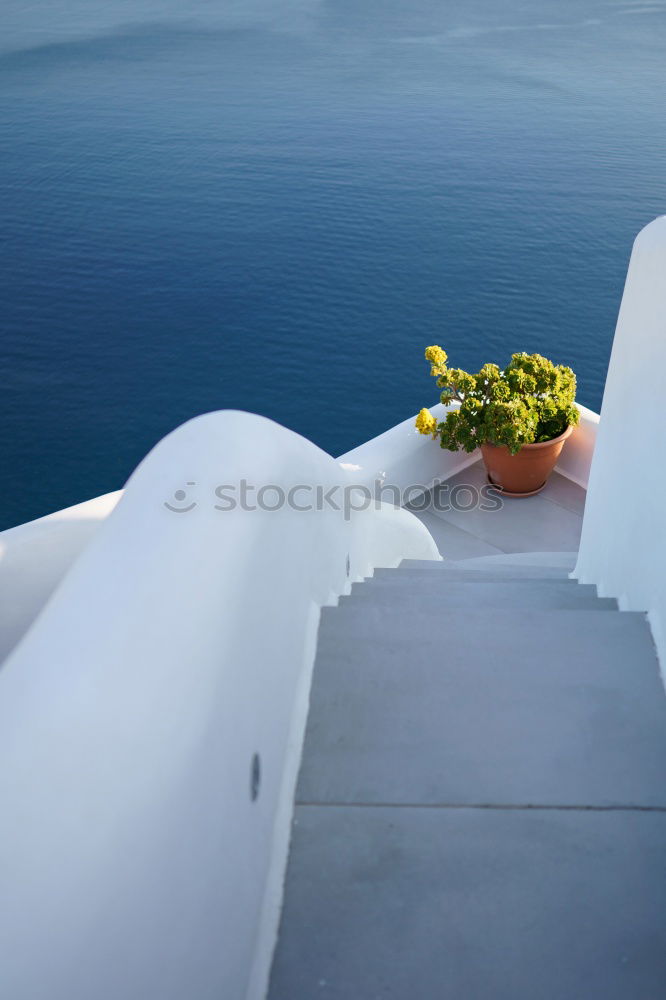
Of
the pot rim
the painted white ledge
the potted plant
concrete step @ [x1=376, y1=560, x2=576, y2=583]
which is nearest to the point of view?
concrete step @ [x1=376, y1=560, x2=576, y2=583]

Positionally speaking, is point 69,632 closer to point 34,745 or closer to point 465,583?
point 34,745

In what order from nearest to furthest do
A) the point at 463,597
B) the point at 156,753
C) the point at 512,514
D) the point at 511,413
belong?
the point at 156,753 → the point at 463,597 → the point at 511,413 → the point at 512,514

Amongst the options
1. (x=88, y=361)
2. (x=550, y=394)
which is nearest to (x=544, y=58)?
(x=88, y=361)

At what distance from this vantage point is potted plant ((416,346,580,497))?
6047 mm

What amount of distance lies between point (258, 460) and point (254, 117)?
14.4 metres

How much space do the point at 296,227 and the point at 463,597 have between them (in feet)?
31.1

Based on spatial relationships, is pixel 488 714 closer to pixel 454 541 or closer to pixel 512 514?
pixel 454 541

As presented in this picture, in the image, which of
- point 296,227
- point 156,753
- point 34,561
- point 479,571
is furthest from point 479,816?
point 296,227

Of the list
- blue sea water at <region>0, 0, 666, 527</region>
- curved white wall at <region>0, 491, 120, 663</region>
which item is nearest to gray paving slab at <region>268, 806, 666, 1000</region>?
curved white wall at <region>0, 491, 120, 663</region>

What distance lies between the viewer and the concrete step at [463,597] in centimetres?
245

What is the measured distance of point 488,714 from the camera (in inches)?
74.5

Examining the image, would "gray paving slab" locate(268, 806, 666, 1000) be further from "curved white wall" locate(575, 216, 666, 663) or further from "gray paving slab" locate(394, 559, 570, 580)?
"gray paving slab" locate(394, 559, 570, 580)

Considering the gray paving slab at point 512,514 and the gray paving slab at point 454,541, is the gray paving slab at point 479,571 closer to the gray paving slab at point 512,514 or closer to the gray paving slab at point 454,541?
the gray paving slab at point 454,541

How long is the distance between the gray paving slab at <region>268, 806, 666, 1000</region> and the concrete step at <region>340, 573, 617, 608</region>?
29.4 inches
